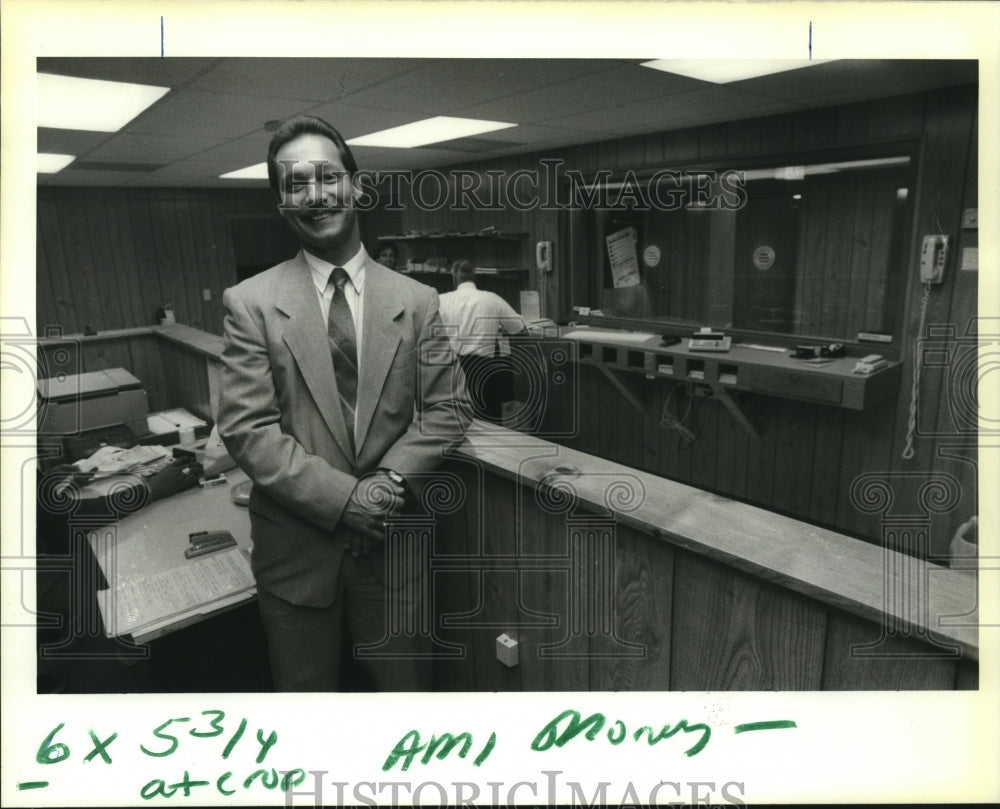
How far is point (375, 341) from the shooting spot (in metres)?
1.24

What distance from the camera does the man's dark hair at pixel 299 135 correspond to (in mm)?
1186

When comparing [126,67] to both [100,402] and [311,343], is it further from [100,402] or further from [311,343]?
[100,402]

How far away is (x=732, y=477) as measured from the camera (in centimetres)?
368

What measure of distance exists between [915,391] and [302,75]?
2751 mm

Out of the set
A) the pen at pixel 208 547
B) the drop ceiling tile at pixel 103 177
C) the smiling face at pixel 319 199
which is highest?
the drop ceiling tile at pixel 103 177

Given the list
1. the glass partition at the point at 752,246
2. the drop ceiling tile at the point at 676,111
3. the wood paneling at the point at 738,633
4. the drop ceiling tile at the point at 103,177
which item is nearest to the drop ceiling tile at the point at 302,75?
the wood paneling at the point at 738,633

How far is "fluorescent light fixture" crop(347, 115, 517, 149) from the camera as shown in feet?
8.06

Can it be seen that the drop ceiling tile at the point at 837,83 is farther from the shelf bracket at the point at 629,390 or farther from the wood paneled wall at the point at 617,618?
the shelf bracket at the point at 629,390

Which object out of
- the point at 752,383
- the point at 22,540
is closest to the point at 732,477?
the point at 752,383

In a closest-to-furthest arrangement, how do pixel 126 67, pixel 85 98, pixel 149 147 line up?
1. pixel 126 67
2. pixel 85 98
3. pixel 149 147

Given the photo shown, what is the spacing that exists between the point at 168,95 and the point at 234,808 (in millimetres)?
1835

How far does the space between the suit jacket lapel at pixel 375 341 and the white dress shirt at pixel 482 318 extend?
2.37 m

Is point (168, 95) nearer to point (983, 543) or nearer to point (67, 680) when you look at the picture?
point (67, 680)

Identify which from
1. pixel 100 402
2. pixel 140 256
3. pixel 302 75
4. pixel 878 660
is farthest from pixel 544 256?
pixel 140 256
